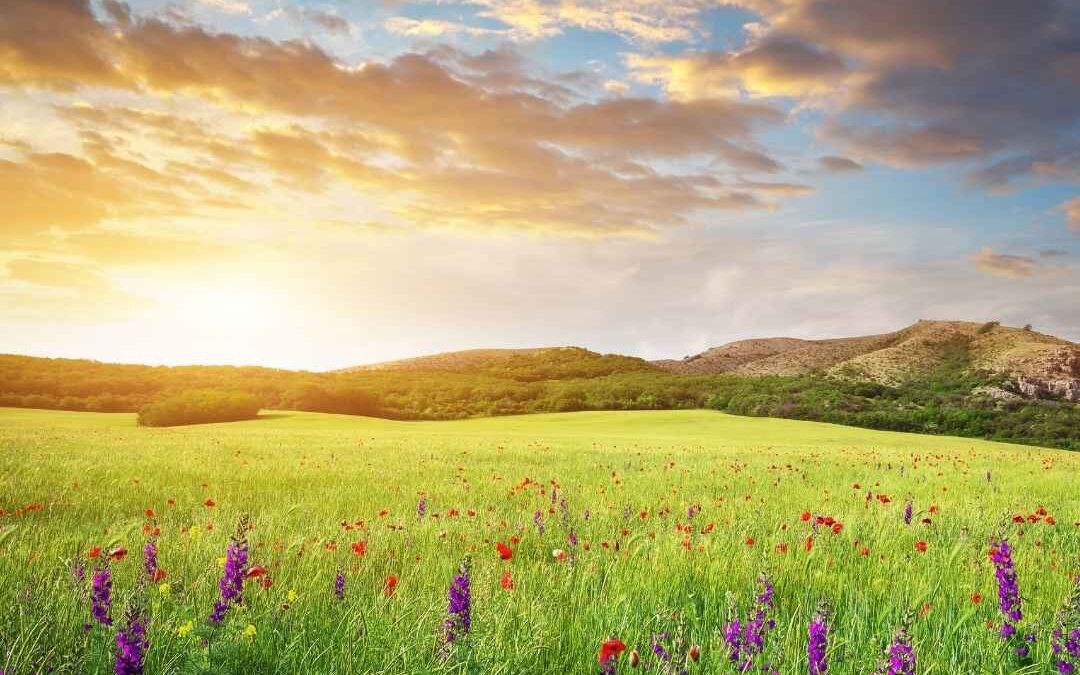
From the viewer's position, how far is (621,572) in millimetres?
5297

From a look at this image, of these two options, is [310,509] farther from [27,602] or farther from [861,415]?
[861,415]

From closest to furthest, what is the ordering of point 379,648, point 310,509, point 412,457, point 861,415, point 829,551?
point 379,648 < point 829,551 < point 310,509 < point 412,457 < point 861,415

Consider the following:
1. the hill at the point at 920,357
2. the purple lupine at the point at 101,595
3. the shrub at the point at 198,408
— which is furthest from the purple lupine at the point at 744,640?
the hill at the point at 920,357

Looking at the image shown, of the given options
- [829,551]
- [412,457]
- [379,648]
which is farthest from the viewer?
[412,457]

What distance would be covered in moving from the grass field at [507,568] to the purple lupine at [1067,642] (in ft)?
0.33

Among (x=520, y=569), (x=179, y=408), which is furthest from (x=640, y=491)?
(x=179, y=408)

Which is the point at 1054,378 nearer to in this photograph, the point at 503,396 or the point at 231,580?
the point at 503,396

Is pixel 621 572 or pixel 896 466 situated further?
pixel 896 466

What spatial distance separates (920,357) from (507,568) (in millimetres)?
119903

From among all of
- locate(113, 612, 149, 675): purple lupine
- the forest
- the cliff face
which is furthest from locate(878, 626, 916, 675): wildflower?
the cliff face

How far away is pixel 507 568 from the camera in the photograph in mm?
5520

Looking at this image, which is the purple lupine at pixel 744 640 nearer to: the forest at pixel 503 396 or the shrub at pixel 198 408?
the forest at pixel 503 396

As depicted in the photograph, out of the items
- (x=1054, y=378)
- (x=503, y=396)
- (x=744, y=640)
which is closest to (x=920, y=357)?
(x=1054, y=378)

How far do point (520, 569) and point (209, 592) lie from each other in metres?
2.30
